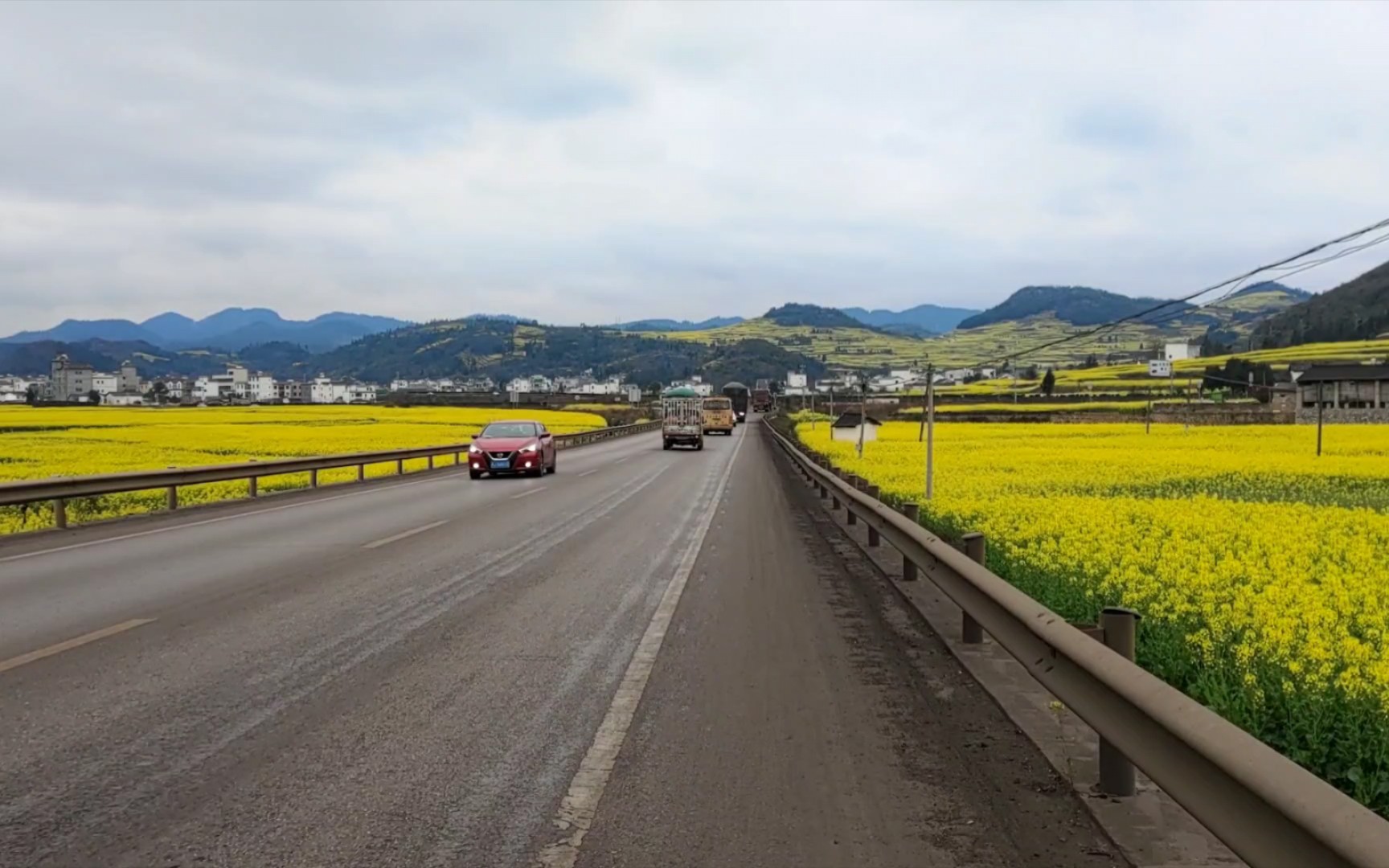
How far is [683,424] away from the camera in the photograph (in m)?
49.3

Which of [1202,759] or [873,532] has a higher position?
[1202,759]

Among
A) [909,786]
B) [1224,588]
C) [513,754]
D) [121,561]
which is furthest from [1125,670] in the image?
[121,561]

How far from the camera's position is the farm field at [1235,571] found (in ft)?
18.0

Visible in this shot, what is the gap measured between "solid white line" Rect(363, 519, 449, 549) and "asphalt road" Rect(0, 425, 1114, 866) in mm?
1508

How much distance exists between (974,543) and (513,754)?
423cm

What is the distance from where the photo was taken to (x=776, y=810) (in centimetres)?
464

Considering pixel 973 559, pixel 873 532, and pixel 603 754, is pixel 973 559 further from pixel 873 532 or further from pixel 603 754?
pixel 873 532

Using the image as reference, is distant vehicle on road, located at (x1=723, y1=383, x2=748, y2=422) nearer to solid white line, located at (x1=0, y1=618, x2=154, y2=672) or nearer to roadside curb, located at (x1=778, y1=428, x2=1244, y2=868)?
roadside curb, located at (x1=778, y1=428, x2=1244, y2=868)

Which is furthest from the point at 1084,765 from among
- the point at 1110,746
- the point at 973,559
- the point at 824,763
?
the point at 973,559

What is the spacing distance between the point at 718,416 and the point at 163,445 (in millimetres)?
38946

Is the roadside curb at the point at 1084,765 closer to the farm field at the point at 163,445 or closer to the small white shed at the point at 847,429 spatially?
the farm field at the point at 163,445

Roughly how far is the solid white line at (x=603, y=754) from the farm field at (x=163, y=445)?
14703 mm

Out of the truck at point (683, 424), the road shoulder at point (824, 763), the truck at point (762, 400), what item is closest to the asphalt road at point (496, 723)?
the road shoulder at point (824, 763)

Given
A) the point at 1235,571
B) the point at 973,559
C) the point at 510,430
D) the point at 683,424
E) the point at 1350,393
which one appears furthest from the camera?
the point at 1350,393
